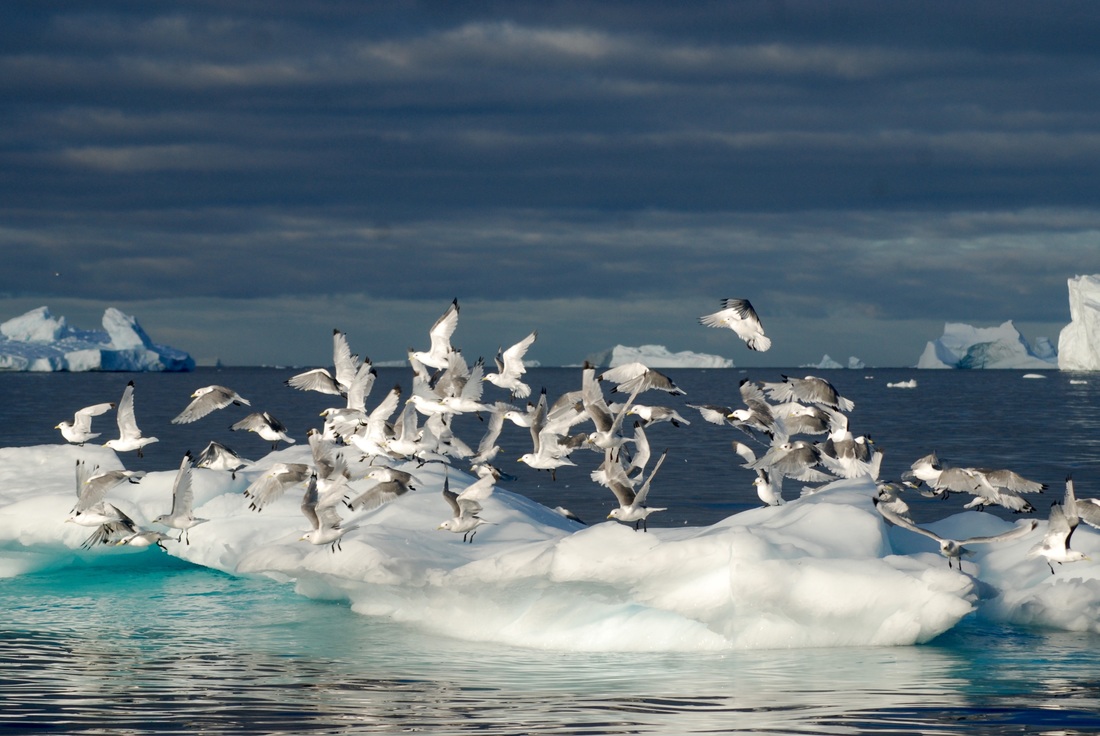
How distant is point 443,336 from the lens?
87.6 feet

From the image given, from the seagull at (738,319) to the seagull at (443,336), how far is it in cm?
692

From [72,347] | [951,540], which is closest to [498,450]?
[951,540]

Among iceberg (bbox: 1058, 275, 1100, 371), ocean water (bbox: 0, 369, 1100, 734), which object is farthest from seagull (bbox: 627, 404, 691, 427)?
iceberg (bbox: 1058, 275, 1100, 371)

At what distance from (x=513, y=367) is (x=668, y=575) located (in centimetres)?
977

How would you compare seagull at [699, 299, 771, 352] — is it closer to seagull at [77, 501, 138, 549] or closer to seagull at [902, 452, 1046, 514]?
seagull at [902, 452, 1046, 514]

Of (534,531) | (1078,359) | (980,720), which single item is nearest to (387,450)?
(534,531)

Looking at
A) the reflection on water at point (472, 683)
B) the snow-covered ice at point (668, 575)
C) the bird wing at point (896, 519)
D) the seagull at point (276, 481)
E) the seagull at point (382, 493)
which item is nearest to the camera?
the reflection on water at point (472, 683)

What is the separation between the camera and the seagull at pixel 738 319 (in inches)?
832

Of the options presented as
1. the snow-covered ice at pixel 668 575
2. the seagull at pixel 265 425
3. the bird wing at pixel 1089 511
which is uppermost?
the seagull at pixel 265 425

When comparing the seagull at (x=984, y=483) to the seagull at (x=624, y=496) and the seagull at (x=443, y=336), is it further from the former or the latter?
the seagull at (x=443, y=336)

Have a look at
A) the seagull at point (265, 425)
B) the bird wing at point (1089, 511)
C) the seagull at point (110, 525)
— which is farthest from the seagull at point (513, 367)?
the bird wing at point (1089, 511)

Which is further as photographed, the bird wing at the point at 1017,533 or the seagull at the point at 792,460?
the seagull at the point at 792,460

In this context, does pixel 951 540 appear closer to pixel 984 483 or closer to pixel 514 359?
pixel 984 483

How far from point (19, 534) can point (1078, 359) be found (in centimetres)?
14695
